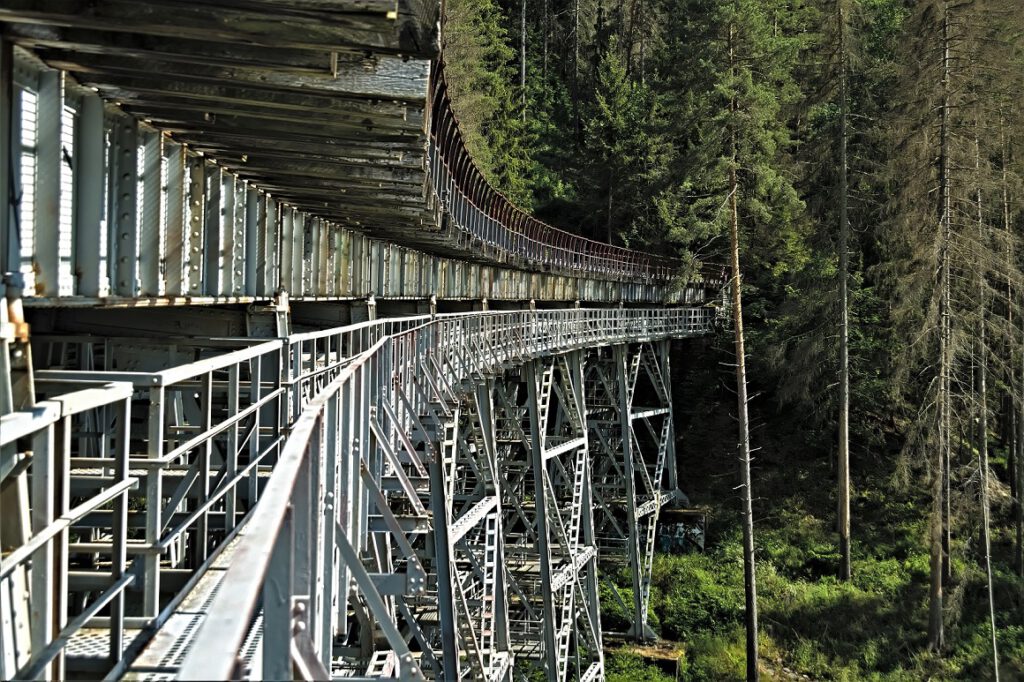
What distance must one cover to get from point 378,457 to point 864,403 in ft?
86.1

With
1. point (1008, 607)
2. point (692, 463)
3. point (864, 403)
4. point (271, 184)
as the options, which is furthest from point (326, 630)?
point (692, 463)

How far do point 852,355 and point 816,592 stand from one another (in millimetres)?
7533

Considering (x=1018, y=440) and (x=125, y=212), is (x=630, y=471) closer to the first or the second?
(x=1018, y=440)

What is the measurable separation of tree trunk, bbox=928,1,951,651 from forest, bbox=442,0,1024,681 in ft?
0.16

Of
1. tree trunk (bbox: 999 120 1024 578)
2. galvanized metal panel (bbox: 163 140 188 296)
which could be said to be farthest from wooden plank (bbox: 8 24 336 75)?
tree trunk (bbox: 999 120 1024 578)

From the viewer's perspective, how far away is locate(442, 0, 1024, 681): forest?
24.0 meters

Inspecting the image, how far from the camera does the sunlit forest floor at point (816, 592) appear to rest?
24.2m

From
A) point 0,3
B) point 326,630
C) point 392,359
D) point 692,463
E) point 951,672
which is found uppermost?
point 0,3

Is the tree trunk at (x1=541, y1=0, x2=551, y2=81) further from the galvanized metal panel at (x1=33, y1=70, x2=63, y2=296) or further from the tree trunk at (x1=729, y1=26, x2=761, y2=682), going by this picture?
the galvanized metal panel at (x1=33, y1=70, x2=63, y2=296)

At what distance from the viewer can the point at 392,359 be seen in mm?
8641

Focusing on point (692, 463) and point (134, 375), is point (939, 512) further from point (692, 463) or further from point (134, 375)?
point (134, 375)

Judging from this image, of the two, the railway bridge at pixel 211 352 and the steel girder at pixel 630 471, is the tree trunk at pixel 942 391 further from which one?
the railway bridge at pixel 211 352

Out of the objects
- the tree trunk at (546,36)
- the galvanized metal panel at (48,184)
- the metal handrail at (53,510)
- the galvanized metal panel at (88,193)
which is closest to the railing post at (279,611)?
the metal handrail at (53,510)

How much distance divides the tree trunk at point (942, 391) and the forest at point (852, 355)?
5cm
